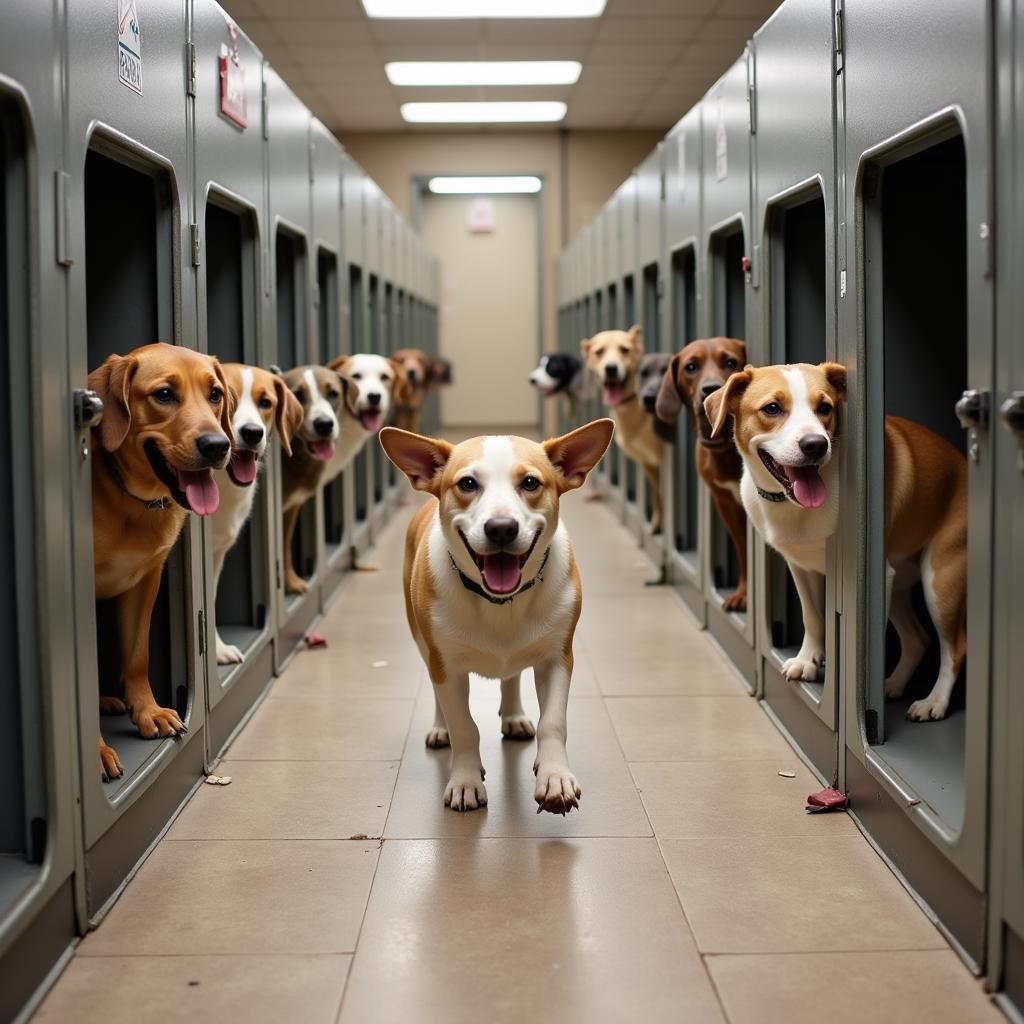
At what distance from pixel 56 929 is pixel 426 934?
0.63 meters

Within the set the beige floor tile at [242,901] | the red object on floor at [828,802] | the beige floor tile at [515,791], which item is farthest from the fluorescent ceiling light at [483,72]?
the beige floor tile at [242,901]

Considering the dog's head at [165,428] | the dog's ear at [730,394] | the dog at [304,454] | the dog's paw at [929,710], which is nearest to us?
the dog's head at [165,428]

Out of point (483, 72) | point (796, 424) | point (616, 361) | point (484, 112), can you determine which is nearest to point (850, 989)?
point (796, 424)

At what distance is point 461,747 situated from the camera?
9.54ft

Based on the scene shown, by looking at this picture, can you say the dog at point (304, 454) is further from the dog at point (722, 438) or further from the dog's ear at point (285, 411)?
the dog at point (722, 438)

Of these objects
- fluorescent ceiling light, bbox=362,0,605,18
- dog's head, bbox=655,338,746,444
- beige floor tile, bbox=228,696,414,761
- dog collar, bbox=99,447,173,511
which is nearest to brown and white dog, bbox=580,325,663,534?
Result: dog's head, bbox=655,338,746,444

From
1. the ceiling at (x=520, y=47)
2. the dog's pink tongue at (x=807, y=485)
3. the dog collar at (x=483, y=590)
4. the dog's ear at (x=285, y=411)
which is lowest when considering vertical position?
the dog collar at (x=483, y=590)

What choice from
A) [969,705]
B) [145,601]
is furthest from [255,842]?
[969,705]

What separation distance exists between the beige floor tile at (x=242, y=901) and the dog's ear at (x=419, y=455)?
789mm

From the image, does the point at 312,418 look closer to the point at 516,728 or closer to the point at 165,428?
the point at 516,728

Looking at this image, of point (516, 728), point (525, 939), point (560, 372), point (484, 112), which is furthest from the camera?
point (484, 112)

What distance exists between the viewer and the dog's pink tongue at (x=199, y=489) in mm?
2787

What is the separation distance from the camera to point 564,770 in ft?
8.95

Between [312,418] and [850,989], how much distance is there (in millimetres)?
3152
